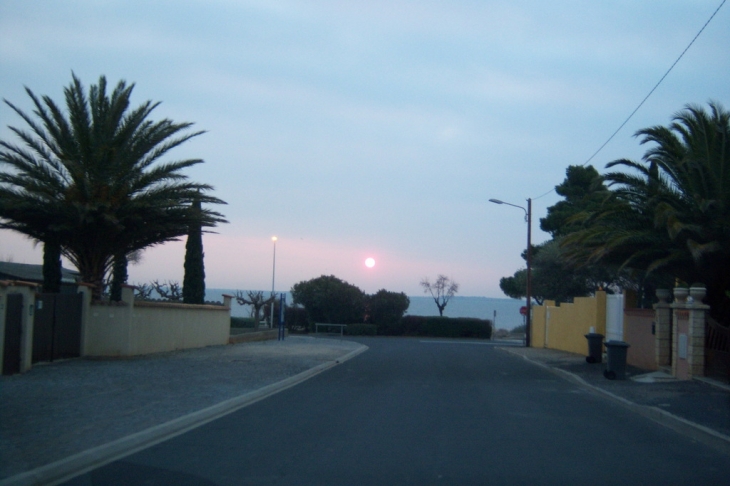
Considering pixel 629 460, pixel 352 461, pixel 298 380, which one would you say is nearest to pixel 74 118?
pixel 298 380

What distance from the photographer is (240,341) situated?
115 feet

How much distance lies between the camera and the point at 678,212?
64.2 ft

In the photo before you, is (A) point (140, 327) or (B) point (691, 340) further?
(A) point (140, 327)

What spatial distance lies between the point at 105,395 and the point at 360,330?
4740 centimetres

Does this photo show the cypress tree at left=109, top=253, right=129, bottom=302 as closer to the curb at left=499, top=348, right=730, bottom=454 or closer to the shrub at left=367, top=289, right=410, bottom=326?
the curb at left=499, top=348, right=730, bottom=454

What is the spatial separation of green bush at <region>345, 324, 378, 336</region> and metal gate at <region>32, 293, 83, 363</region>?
40.0 meters

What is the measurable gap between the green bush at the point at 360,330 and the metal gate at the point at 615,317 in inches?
1359

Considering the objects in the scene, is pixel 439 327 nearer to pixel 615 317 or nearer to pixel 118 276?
pixel 615 317

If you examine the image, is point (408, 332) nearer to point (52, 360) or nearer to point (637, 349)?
point (637, 349)

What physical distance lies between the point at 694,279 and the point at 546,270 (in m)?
31.2

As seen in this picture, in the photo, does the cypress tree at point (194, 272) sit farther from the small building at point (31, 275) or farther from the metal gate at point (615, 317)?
the metal gate at point (615, 317)

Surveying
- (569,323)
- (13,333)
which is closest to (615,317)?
(569,323)

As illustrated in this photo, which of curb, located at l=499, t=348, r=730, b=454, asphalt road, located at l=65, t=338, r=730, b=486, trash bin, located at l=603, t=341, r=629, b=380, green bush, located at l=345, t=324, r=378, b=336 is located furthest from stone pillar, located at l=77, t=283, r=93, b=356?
green bush, located at l=345, t=324, r=378, b=336

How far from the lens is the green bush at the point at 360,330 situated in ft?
198
